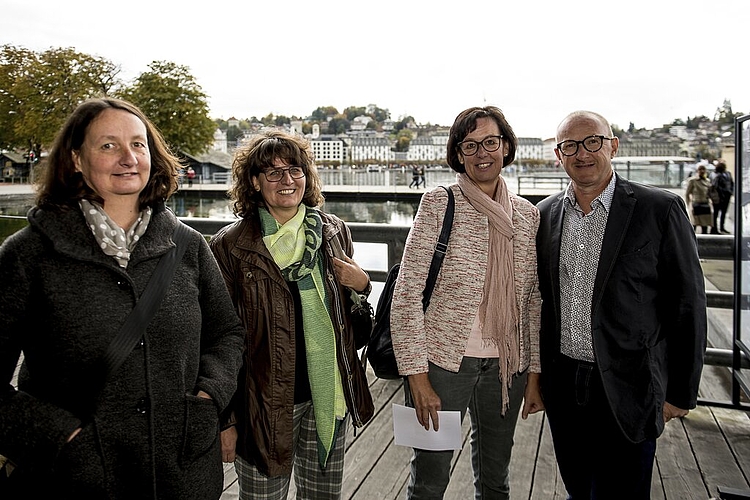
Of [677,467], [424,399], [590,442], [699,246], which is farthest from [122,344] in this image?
[699,246]

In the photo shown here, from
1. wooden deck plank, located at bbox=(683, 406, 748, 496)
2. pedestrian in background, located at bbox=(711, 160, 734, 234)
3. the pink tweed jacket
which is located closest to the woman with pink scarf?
the pink tweed jacket

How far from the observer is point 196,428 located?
4.23 feet

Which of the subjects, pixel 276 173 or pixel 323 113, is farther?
pixel 323 113

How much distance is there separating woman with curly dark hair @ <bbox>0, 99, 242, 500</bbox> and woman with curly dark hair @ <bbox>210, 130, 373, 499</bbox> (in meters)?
0.19

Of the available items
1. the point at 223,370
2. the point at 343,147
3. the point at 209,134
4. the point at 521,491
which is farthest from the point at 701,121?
the point at 209,134

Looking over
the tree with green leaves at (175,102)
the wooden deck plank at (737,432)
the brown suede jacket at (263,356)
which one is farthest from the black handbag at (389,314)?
the tree with green leaves at (175,102)

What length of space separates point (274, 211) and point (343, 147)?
2023 centimetres

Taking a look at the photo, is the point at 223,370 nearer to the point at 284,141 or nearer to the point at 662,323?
the point at 284,141

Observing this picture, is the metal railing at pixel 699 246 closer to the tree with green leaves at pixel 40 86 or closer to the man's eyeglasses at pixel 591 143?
the man's eyeglasses at pixel 591 143

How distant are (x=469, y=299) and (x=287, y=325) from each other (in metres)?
0.53

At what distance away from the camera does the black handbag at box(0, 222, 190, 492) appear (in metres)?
1.15

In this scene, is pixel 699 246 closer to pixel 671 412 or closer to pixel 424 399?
pixel 671 412

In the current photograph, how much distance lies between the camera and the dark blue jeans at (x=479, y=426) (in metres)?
1.66

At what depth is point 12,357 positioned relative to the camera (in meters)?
1.15
